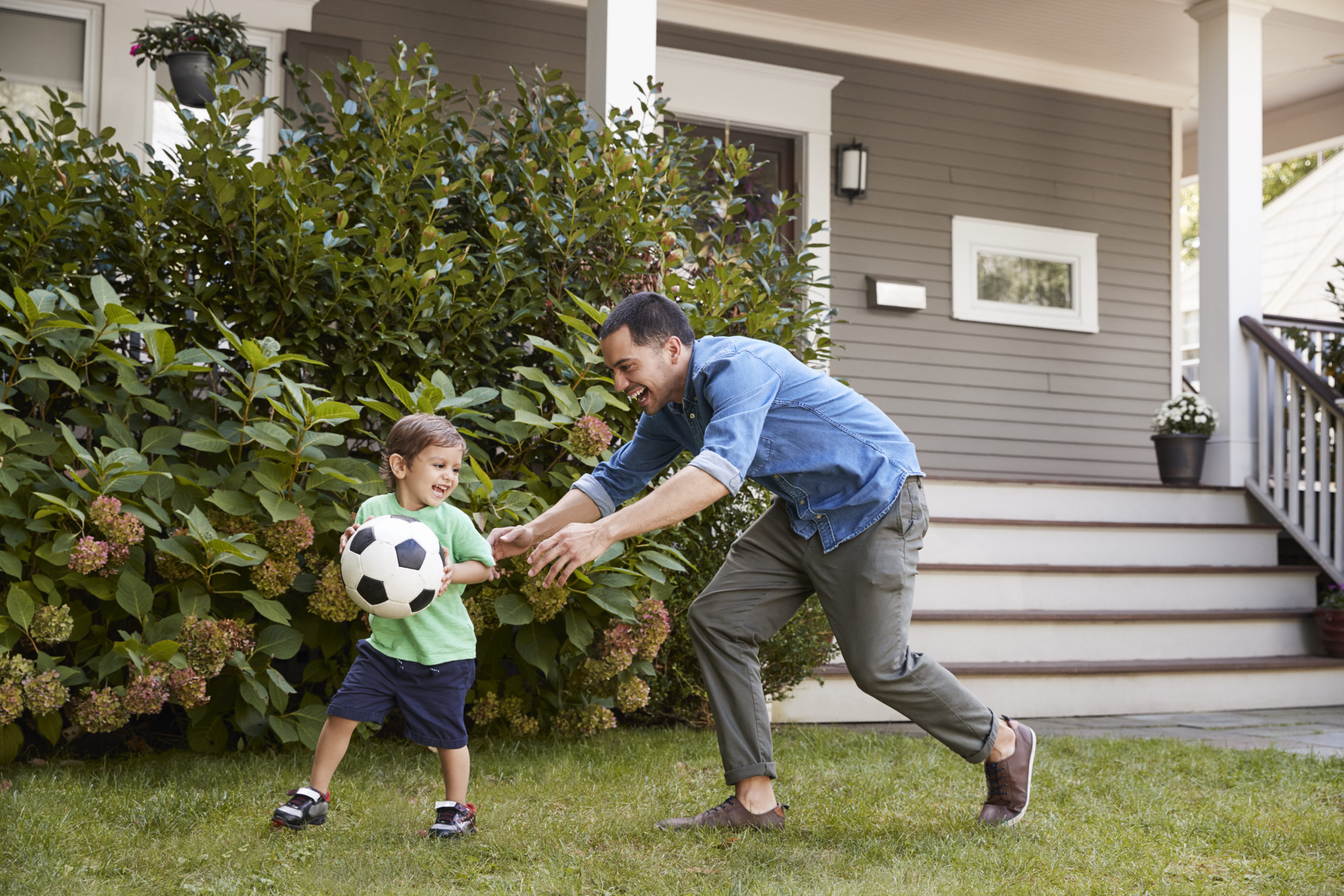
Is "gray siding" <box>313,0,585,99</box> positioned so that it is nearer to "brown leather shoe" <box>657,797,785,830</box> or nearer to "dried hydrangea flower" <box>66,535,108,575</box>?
"dried hydrangea flower" <box>66,535,108,575</box>

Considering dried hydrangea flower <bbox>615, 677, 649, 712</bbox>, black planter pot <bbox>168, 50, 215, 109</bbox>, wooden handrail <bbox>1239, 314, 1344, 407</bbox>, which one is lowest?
dried hydrangea flower <bbox>615, 677, 649, 712</bbox>

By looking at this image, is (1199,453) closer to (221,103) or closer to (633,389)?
(633,389)

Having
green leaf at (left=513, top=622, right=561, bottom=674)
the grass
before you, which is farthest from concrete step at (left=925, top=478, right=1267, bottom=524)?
green leaf at (left=513, top=622, right=561, bottom=674)

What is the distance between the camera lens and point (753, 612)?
10.1ft

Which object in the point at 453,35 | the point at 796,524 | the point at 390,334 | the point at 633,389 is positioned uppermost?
the point at 453,35

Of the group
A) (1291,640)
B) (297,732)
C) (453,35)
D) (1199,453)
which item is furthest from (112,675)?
(1199,453)

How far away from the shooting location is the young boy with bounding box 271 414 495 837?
9.49 ft

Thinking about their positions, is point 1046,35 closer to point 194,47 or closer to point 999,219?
point 999,219

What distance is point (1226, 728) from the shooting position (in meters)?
4.96

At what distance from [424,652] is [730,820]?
0.88 metres

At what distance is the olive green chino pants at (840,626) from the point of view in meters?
2.95

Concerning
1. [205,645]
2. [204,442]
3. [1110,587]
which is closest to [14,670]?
[205,645]

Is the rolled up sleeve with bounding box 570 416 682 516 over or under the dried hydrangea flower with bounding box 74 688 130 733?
over

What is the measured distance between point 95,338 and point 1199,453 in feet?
20.0
